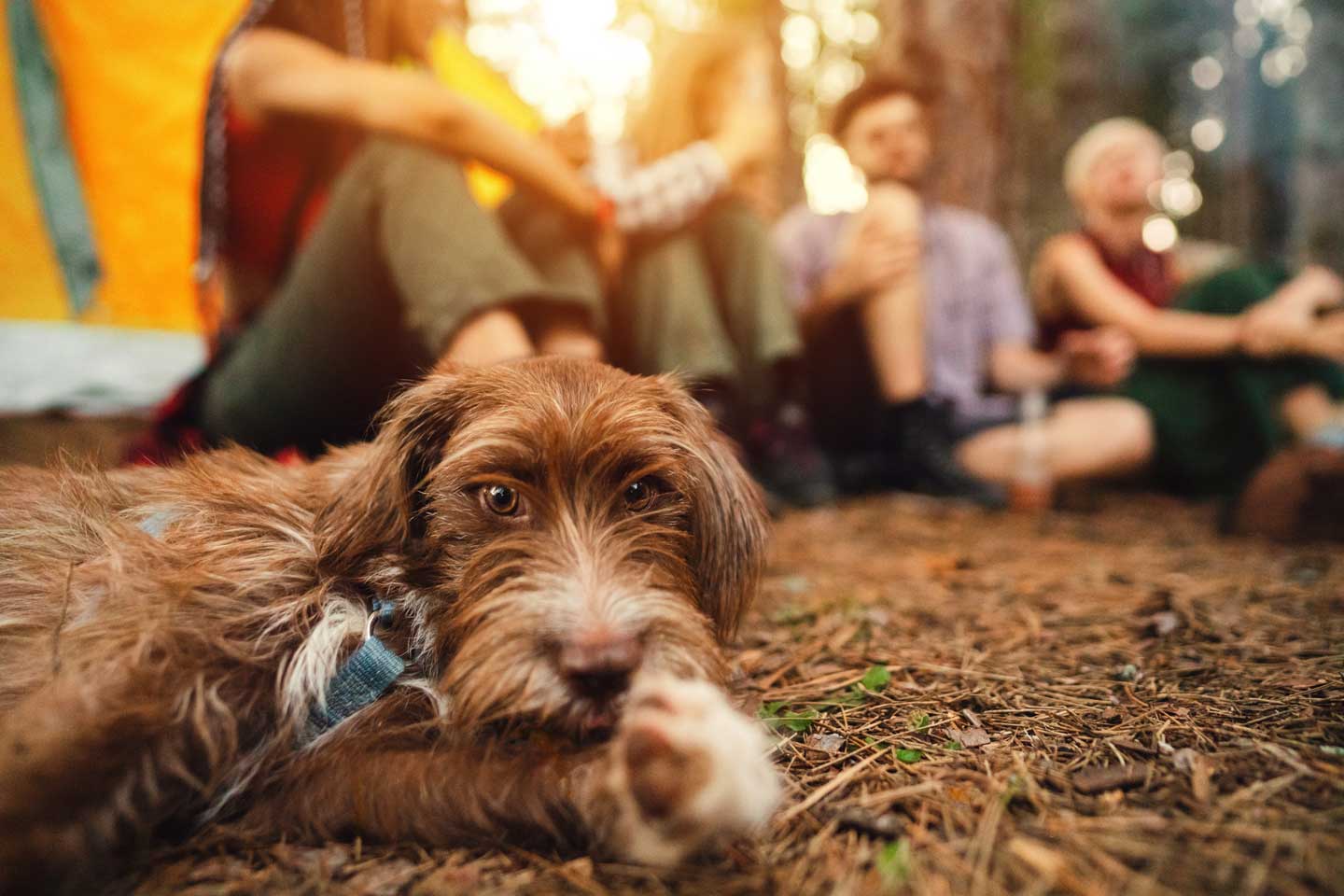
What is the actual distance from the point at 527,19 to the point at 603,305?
5.61 meters

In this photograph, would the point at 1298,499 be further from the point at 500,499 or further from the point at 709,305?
the point at 500,499

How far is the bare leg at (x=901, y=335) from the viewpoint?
6535 mm

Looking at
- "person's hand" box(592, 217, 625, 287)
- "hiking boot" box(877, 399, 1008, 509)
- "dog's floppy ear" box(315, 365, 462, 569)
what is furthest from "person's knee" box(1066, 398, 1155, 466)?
"dog's floppy ear" box(315, 365, 462, 569)

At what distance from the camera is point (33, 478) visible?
2371 mm

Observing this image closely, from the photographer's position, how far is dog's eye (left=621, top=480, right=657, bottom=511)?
213cm

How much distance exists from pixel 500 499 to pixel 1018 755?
1526 millimetres

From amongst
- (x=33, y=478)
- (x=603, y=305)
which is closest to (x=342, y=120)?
(x=603, y=305)

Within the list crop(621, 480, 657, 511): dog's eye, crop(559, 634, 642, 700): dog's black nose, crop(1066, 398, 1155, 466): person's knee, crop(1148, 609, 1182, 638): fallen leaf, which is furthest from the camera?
crop(1066, 398, 1155, 466): person's knee

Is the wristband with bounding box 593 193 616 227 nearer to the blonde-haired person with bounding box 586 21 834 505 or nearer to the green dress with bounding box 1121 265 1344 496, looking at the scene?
the blonde-haired person with bounding box 586 21 834 505

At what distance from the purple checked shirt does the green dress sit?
1.24 m

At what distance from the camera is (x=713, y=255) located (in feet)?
19.1

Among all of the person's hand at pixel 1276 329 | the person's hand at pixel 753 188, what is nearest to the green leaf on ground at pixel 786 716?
the person's hand at pixel 753 188

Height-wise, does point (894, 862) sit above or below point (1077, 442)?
above

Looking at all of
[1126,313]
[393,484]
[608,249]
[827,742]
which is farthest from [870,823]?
[1126,313]
